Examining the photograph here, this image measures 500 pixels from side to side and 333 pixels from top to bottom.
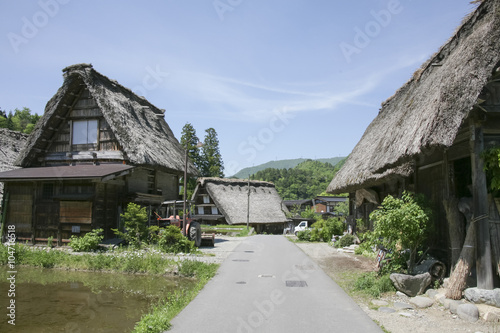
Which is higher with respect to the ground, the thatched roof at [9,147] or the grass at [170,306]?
the thatched roof at [9,147]

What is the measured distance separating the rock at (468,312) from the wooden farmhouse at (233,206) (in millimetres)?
30753

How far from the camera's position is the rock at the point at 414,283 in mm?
7566

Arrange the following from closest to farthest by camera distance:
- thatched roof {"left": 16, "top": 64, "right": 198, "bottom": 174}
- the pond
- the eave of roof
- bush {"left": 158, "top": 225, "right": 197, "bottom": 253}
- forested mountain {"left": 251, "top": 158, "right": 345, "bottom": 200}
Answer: the pond → bush {"left": 158, "top": 225, "right": 197, "bottom": 253} → the eave of roof → thatched roof {"left": 16, "top": 64, "right": 198, "bottom": 174} → forested mountain {"left": 251, "top": 158, "right": 345, "bottom": 200}

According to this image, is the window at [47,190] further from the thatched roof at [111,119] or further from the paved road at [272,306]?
the paved road at [272,306]

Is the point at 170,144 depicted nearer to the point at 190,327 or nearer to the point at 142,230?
the point at 142,230

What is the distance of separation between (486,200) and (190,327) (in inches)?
247

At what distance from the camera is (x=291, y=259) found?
14.1m

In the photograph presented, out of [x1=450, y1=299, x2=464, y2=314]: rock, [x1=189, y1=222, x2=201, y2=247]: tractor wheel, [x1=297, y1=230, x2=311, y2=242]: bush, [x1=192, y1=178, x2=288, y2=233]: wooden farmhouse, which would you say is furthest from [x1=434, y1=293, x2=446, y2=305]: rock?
[x1=192, y1=178, x2=288, y2=233]: wooden farmhouse

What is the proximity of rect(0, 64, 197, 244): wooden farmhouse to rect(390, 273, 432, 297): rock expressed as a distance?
12.5 metres

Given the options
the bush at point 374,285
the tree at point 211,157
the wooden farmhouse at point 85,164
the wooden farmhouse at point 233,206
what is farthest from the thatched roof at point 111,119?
the tree at point 211,157

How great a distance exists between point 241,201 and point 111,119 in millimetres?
24197

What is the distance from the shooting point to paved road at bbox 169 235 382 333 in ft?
19.1

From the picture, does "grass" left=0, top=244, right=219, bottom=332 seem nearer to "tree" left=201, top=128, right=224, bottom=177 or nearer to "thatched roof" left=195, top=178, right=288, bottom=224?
"thatched roof" left=195, top=178, right=288, bottom=224

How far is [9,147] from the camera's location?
2308 centimetres
